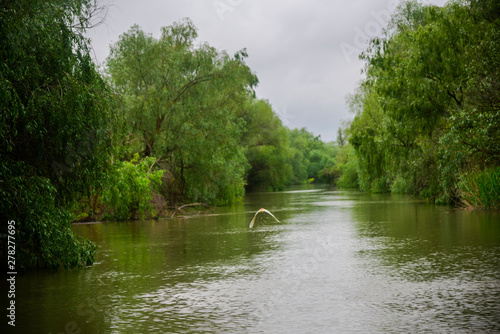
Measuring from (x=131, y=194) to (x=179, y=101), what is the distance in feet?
30.7

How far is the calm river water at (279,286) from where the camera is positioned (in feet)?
22.5

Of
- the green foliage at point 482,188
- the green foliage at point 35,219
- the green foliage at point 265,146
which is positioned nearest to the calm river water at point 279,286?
the green foliage at point 35,219

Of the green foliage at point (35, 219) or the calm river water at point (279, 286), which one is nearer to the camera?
the calm river water at point (279, 286)

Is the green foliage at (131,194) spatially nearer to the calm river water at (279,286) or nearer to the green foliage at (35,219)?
the calm river water at (279,286)

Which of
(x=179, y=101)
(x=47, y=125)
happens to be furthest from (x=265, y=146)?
(x=47, y=125)

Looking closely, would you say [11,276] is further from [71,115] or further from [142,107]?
[142,107]

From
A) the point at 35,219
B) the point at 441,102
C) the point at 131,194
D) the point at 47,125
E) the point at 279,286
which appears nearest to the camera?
the point at 279,286

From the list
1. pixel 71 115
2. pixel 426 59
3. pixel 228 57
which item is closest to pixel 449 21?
pixel 426 59

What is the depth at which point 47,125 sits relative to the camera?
10.1 m

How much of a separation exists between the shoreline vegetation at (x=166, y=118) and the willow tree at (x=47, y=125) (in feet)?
0.08

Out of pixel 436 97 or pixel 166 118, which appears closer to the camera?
pixel 436 97

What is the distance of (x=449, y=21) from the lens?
25.5 metres

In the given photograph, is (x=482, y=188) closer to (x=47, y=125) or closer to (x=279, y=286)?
(x=279, y=286)

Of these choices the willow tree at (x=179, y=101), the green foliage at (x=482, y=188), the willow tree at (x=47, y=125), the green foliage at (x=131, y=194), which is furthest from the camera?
the willow tree at (x=179, y=101)
